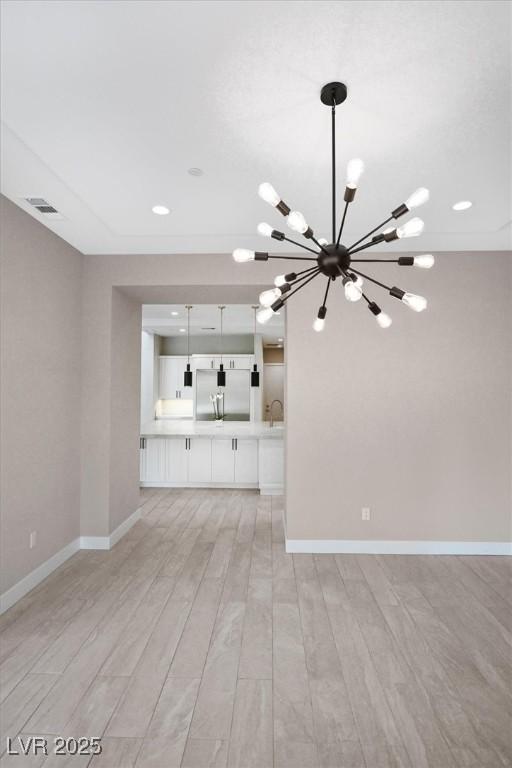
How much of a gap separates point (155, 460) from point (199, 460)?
67 cm

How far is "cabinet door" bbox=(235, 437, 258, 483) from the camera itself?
6191mm

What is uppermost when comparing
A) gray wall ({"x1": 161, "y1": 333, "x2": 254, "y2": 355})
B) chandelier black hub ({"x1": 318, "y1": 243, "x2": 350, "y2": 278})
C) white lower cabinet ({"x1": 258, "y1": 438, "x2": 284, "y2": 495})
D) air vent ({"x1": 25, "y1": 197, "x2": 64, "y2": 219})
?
air vent ({"x1": 25, "y1": 197, "x2": 64, "y2": 219})

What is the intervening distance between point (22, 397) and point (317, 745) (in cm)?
277

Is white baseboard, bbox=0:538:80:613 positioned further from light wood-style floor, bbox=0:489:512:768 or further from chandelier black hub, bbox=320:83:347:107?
Result: chandelier black hub, bbox=320:83:347:107

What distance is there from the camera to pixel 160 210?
3.11 m

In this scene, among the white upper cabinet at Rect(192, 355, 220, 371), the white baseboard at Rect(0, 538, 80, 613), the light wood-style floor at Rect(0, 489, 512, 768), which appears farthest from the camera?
the white upper cabinet at Rect(192, 355, 220, 371)

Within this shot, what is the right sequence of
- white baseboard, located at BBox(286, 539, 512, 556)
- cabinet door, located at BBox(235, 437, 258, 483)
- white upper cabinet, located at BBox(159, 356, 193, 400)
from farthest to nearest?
white upper cabinet, located at BBox(159, 356, 193, 400), cabinet door, located at BBox(235, 437, 258, 483), white baseboard, located at BBox(286, 539, 512, 556)

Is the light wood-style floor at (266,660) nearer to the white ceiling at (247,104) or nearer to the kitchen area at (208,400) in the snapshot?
the kitchen area at (208,400)

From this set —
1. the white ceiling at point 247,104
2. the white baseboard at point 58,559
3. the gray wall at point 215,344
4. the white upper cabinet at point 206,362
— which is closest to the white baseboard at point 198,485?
the white baseboard at point 58,559

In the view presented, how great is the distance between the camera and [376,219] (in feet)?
10.7

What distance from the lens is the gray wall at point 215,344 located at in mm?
9039

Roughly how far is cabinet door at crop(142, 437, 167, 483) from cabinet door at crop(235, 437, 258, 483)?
1.11 m

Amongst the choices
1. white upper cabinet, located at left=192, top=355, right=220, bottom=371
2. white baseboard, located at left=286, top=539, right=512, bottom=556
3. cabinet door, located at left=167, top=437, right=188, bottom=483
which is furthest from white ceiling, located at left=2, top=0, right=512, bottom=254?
white upper cabinet, located at left=192, top=355, right=220, bottom=371

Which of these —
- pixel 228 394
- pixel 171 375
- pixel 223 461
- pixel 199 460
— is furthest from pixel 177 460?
pixel 171 375
